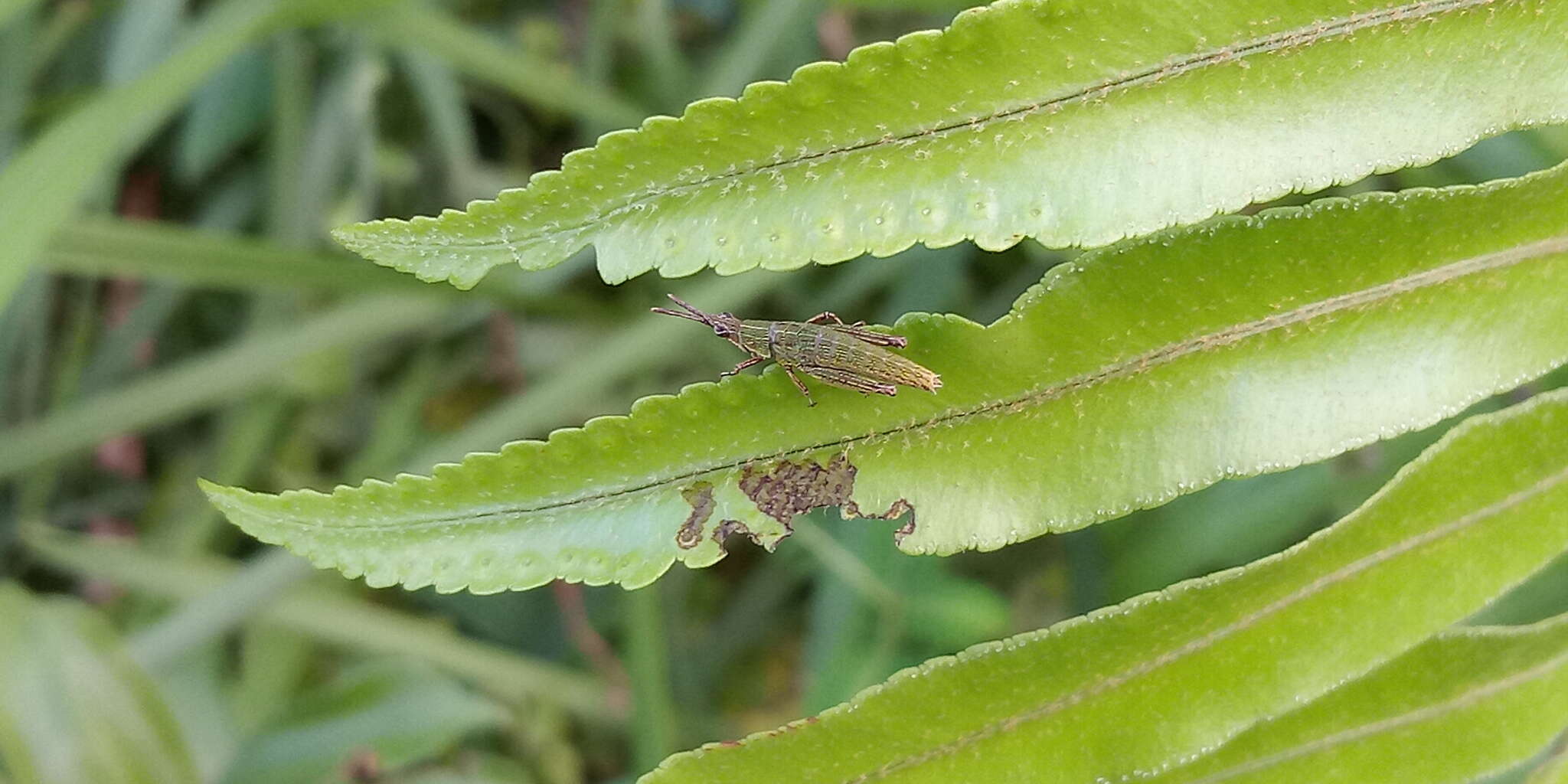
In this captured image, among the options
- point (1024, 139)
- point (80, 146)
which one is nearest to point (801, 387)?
point (1024, 139)

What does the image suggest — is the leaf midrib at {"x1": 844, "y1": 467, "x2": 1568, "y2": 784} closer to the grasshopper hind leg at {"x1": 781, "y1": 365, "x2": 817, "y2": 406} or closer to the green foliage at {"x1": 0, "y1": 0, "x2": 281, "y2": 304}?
the grasshopper hind leg at {"x1": 781, "y1": 365, "x2": 817, "y2": 406}

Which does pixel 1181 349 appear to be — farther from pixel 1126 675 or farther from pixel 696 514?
pixel 696 514

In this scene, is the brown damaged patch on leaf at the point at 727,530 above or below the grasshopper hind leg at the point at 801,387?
below

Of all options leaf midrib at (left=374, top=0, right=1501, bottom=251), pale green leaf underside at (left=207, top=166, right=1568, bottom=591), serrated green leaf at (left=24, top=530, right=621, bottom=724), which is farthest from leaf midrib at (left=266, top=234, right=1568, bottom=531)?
serrated green leaf at (left=24, top=530, right=621, bottom=724)

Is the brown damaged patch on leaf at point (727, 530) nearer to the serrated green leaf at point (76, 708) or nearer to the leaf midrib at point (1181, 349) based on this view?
the leaf midrib at point (1181, 349)

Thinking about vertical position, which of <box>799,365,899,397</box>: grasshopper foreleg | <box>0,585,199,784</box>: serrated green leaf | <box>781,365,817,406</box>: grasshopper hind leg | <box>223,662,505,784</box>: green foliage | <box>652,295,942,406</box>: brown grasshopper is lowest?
<box>0,585,199,784</box>: serrated green leaf

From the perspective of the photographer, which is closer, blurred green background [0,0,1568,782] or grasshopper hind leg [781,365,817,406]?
grasshopper hind leg [781,365,817,406]

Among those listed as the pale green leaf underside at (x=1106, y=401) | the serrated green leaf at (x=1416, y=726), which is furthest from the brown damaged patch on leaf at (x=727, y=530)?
the serrated green leaf at (x=1416, y=726)
